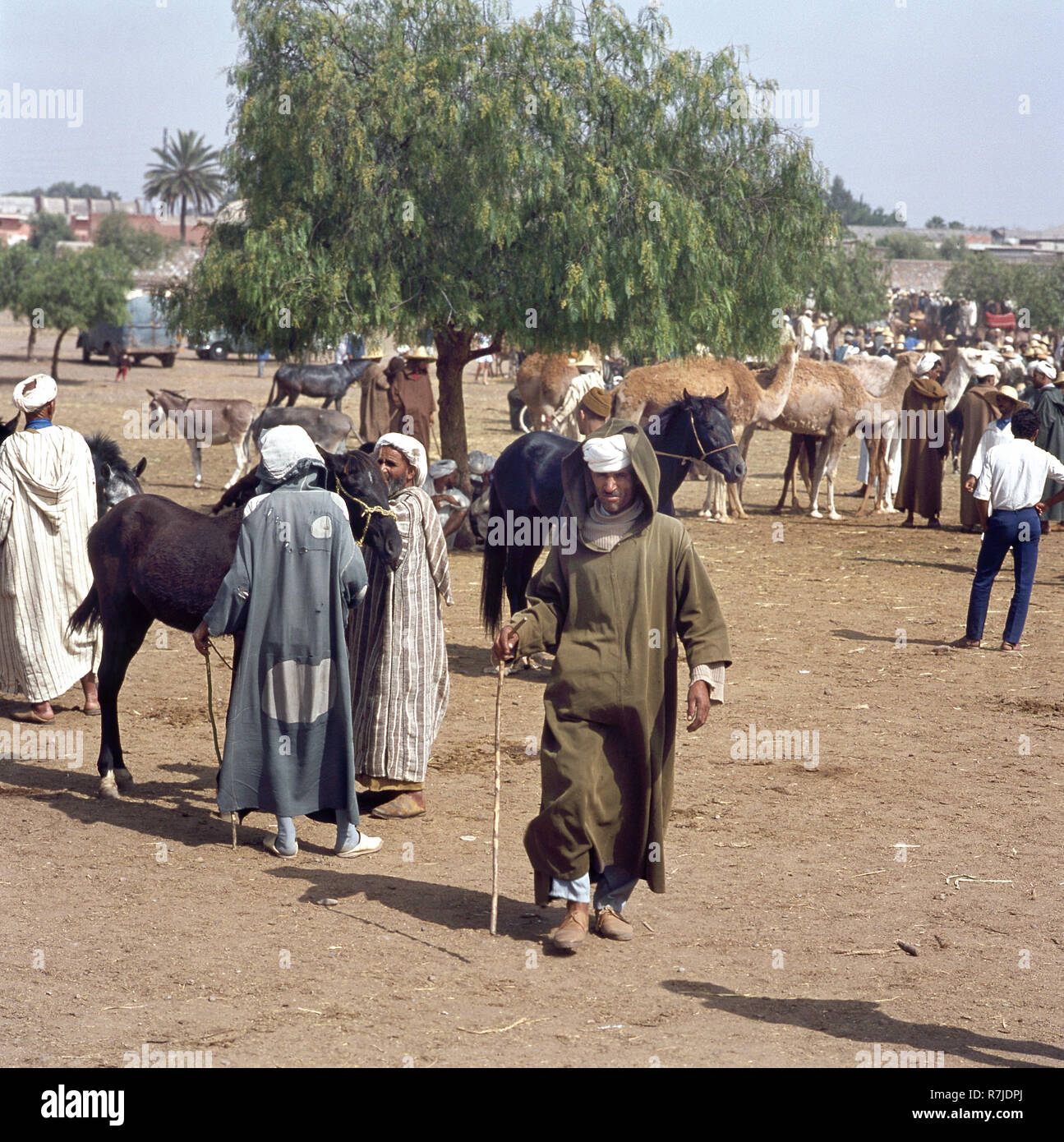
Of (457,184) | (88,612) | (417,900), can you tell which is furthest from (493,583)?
(457,184)

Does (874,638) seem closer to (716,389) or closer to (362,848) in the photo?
(362,848)

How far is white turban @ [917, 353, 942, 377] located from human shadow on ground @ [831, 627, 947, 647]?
7162 millimetres

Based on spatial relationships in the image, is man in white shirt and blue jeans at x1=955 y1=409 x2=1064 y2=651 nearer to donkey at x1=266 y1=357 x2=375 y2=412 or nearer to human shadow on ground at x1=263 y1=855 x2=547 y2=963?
human shadow on ground at x1=263 y1=855 x2=547 y2=963

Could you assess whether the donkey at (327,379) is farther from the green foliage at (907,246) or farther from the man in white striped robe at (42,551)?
the green foliage at (907,246)

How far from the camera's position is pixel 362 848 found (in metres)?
6.12

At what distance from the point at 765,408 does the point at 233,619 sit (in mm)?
12259

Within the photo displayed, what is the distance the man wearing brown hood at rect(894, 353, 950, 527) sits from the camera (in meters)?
16.3

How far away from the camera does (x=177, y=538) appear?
649 centimetres

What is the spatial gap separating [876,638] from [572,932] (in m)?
6.69

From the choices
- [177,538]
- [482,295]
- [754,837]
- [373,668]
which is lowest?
[754,837]

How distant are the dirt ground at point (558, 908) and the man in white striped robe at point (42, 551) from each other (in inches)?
15.2

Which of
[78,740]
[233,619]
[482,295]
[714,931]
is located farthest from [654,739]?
[482,295]

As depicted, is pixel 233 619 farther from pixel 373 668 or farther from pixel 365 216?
pixel 365 216

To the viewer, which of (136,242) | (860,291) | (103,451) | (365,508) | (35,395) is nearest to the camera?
(365,508)
